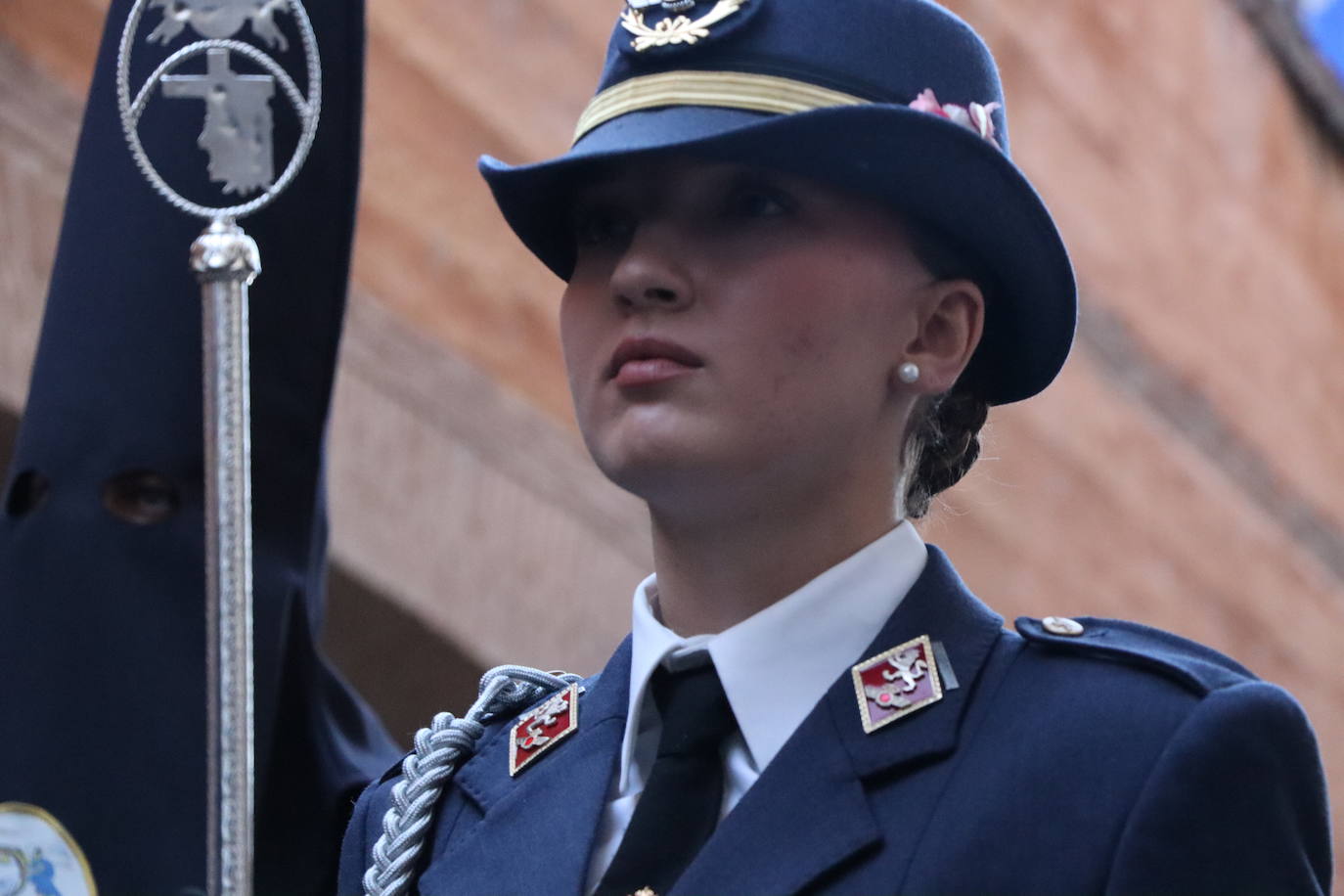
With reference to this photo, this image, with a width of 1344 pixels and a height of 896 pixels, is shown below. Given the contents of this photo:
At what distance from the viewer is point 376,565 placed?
10.6ft

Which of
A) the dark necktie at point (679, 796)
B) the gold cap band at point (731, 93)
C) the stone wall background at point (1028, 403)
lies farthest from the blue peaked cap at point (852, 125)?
the stone wall background at point (1028, 403)

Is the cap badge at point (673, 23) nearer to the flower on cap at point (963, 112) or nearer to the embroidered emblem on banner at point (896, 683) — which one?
the flower on cap at point (963, 112)

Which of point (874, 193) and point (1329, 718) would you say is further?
point (1329, 718)

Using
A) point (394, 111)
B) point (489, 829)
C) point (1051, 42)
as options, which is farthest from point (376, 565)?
point (1051, 42)

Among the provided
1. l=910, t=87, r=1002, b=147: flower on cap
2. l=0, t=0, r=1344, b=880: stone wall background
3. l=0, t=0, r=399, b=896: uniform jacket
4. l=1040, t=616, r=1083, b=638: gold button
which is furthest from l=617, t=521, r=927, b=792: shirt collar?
l=0, t=0, r=1344, b=880: stone wall background

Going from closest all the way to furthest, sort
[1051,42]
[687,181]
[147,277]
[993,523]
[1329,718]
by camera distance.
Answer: [687,181]
[147,277]
[993,523]
[1051,42]
[1329,718]

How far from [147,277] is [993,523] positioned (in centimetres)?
332

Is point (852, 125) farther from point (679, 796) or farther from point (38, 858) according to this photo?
point (38, 858)

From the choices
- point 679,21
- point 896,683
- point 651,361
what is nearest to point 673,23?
point 679,21

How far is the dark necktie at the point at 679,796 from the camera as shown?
133 cm

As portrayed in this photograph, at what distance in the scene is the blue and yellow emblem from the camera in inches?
59.7

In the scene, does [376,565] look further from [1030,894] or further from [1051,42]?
[1051,42]

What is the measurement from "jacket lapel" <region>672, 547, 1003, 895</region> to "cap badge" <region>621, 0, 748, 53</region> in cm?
48

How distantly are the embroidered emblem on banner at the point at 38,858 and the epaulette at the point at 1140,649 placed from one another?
32.1 inches
